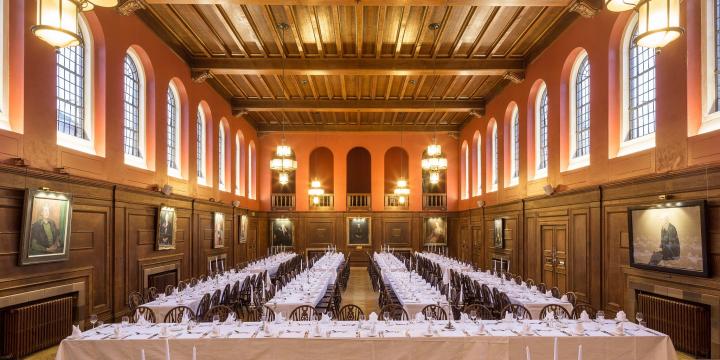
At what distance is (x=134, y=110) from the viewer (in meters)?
12.0

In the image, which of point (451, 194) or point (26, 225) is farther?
point (451, 194)

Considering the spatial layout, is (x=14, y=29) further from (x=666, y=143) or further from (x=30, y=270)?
(x=666, y=143)

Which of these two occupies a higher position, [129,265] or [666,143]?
[666,143]

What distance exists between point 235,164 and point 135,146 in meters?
8.68

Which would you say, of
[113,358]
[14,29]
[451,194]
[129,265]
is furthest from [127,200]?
[451,194]

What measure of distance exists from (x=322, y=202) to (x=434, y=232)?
594cm

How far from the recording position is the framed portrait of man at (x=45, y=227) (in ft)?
24.8

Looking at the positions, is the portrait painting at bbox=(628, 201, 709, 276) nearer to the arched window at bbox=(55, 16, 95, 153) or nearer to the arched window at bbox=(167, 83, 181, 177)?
the arched window at bbox=(55, 16, 95, 153)

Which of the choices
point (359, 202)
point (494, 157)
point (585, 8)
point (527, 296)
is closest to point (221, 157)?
point (359, 202)

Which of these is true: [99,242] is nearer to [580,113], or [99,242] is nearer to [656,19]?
[656,19]

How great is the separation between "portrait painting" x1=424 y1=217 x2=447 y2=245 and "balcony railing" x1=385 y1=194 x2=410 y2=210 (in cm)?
132

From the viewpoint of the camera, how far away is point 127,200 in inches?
426

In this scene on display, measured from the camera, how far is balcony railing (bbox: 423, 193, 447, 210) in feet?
82.5

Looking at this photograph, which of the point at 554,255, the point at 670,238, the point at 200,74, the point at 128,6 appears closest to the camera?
the point at 670,238
